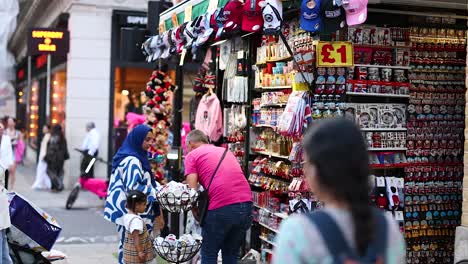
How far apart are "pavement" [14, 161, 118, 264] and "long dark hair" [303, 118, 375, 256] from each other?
21.3 ft

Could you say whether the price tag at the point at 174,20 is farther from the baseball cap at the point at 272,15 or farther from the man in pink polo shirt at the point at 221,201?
the man in pink polo shirt at the point at 221,201

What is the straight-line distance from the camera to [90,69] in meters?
18.0

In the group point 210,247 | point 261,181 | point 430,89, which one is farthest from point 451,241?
point 210,247

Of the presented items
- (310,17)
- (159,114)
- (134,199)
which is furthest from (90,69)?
(310,17)

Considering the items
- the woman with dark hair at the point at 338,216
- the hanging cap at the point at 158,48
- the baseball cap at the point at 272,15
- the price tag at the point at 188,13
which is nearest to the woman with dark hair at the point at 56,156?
the hanging cap at the point at 158,48

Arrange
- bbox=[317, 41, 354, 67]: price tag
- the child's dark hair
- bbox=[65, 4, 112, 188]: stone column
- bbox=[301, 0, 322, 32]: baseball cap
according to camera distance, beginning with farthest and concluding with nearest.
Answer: bbox=[65, 4, 112, 188]: stone column → bbox=[317, 41, 354, 67]: price tag → bbox=[301, 0, 322, 32]: baseball cap → the child's dark hair

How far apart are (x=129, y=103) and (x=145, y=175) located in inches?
532

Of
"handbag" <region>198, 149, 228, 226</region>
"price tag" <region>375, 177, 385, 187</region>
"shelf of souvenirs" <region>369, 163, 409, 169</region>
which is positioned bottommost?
"handbag" <region>198, 149, 228, 226</region>

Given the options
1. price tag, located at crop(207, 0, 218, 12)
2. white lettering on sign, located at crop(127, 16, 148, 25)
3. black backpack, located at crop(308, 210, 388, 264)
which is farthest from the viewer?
white lettering on sign, located at crop(127, 16, 148, 25)

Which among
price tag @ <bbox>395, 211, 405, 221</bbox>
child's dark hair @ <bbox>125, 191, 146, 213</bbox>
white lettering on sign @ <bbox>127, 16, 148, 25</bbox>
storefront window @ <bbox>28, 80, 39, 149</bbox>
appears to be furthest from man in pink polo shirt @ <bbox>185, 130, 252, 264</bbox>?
storefront window @ <bbox>28, 80, 39, 149</bbox>

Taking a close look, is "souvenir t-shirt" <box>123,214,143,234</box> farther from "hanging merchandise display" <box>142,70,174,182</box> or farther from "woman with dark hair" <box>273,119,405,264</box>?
"hanging merchandise display" <box>142,70,174,182</box>

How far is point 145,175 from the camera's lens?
7.09 meters

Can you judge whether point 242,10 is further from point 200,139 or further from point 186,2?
point 186,2

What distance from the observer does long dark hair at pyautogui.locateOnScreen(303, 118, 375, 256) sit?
8.05 feet
